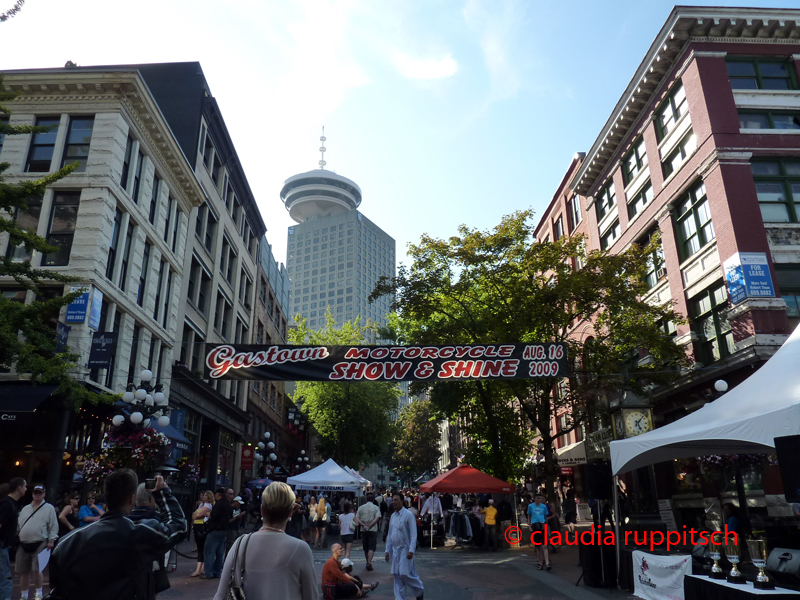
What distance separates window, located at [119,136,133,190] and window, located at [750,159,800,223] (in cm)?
2262

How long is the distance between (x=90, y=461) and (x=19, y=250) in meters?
7.79

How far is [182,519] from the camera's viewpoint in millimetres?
4473

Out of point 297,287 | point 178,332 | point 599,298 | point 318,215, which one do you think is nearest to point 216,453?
point 178,332

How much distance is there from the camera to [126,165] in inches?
862

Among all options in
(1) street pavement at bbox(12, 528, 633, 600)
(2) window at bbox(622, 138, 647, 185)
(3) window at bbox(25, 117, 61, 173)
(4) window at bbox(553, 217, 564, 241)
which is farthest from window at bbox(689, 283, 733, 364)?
(3) window at bbox(25, 117, 61, 173)

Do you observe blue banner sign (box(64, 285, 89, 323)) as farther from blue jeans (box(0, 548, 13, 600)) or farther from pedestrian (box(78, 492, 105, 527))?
blue jeans (box(0, 548, 13, 600))

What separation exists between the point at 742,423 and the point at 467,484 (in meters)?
13.2

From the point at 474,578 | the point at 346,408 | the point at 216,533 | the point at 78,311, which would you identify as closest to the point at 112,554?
the point at 216,533

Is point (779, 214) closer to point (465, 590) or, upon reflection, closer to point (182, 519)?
point (465, 590)

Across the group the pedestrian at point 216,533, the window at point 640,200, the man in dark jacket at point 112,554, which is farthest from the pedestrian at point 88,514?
the window at point 640,200

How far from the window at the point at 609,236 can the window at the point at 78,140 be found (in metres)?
24.0

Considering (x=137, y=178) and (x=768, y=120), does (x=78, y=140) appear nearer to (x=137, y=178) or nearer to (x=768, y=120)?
(x=137, y=178)

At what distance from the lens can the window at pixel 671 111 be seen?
2400cm

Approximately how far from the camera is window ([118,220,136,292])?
21.1 meters
